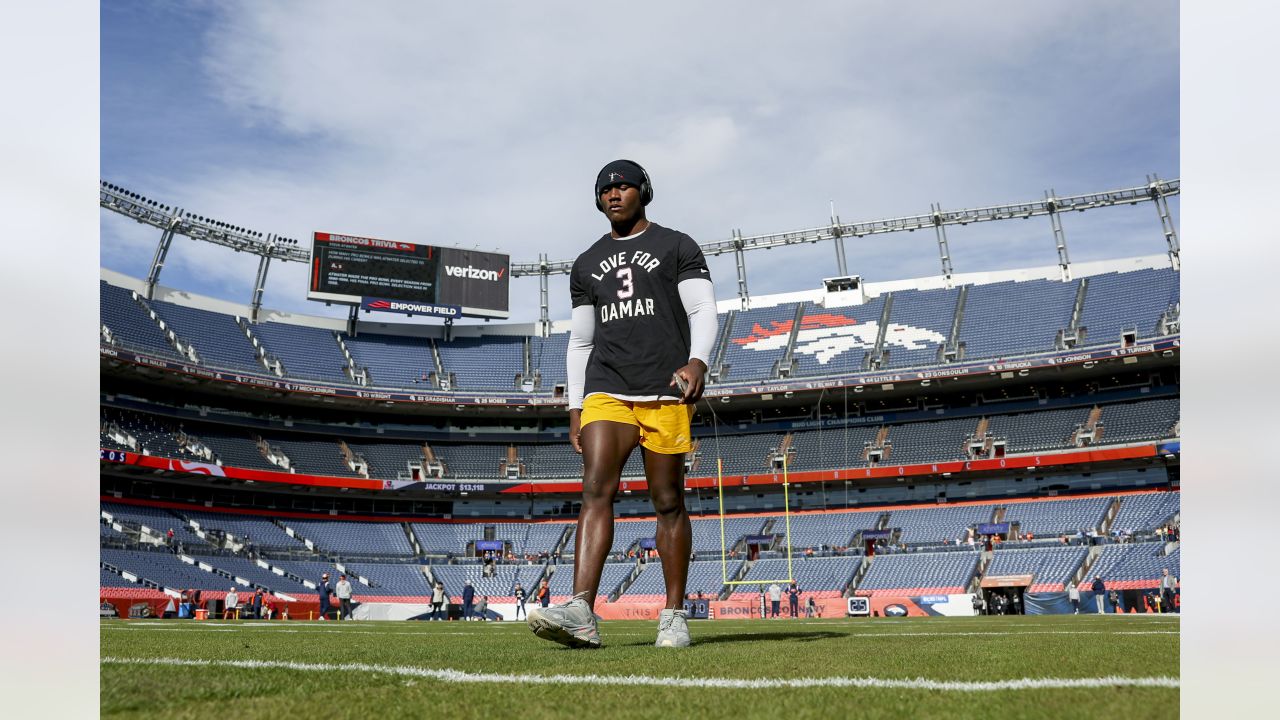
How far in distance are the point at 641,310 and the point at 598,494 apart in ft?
3.28

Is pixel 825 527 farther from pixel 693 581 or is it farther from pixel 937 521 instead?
pixel 693 581

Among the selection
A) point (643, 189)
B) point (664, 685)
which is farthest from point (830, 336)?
point (664, 685)

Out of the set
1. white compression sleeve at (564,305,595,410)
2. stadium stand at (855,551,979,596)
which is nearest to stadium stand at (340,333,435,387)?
stadium stand at (855,551,979,596)

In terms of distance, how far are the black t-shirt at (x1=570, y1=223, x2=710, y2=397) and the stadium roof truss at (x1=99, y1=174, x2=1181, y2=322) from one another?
44258 millimetres

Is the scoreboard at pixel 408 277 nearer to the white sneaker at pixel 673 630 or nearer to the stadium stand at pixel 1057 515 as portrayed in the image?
the stadium stand at pixel 1057 515

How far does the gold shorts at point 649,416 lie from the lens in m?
4.85

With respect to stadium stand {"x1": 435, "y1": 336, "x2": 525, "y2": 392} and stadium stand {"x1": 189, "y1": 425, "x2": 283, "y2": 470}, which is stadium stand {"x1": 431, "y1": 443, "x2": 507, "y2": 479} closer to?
stadium stand {"x1": 435, "y1": 336, "x2": 525, "y2": 392}

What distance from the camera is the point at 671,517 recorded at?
5051 mm

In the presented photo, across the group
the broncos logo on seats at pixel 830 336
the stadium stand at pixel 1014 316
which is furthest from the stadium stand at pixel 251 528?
the stadium stand at pixel 1014 316

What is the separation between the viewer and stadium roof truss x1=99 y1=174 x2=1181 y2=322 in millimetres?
43594

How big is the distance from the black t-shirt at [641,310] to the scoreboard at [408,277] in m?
44.0

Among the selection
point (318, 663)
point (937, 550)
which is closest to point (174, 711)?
point (318, 663)
